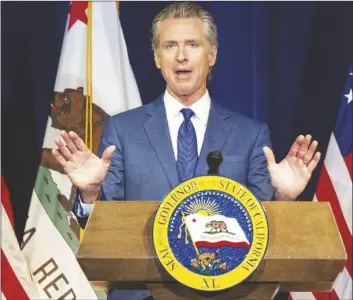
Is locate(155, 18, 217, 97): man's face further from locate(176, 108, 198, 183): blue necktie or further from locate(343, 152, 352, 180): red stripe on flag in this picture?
locate(343, 152, 352, 180): red stripe on flag

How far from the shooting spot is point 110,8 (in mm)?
2582

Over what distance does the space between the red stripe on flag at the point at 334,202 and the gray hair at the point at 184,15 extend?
1.04 m

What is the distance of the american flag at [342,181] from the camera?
8.39ft

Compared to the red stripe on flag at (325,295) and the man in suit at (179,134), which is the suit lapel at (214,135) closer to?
the man in suit at (179,134)

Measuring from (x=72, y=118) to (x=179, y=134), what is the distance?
0.91m

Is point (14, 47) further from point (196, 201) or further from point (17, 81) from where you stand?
point (196, 201)

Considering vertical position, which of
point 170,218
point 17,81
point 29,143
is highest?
point 170,218

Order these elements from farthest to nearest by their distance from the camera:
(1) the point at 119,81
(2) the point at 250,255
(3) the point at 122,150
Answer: (1) the point at 119,81 → (3) the point at 122,150 → (2) the point at 250,255

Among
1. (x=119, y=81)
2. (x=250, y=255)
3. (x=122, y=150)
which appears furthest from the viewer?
(x=119, y=81)

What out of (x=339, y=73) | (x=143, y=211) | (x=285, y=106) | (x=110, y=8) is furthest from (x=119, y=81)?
(x=143, y=211)

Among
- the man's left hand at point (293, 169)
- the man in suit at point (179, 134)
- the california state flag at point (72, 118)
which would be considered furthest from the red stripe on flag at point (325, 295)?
the man's left hand at point (293, 169)

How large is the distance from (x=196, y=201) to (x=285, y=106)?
1.62 m

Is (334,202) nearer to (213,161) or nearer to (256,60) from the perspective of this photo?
(256,60)

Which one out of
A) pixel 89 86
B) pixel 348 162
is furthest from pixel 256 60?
pixel 89 86
